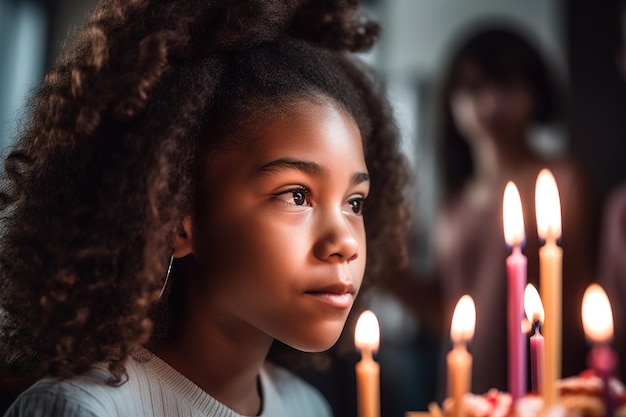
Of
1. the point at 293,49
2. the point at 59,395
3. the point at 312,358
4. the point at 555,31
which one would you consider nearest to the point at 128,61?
the point at 293,49

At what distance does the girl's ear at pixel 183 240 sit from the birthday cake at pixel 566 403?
1.03ft

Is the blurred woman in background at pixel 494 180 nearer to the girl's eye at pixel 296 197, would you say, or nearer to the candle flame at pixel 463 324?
the girl's eye at pixel 296 197

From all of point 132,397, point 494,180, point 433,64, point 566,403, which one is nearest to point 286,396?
point 132,397

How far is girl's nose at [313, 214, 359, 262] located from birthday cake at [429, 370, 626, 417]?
0.58ft

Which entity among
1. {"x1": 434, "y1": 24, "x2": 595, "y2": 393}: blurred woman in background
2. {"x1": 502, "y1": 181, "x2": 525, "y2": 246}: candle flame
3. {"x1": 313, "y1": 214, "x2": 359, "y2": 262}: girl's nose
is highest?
{"x1": 434, "y1": 24, "x2": 595, "y2": 393}: blurred woman in background

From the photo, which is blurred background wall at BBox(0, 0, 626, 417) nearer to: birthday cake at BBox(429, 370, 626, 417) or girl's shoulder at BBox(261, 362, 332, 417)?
girl's shoulder at BBox(261, 362, 332, 417)

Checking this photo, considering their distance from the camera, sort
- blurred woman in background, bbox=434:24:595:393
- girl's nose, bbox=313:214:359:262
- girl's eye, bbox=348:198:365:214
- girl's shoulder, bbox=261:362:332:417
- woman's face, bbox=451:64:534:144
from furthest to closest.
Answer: woman's face, bbox=451:64:534:144 < blurred woman in background, bbox=434:24:595:393 < girl's shoulder, bbox=261:362:332:417 < girl's eye, bbox=348:198:365:214 < girl's nose, bbox=313:214:359:262

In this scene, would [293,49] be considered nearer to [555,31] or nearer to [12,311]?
[12,311]

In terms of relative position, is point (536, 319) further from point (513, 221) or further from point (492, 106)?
point (492, 106)

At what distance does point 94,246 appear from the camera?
718 mm

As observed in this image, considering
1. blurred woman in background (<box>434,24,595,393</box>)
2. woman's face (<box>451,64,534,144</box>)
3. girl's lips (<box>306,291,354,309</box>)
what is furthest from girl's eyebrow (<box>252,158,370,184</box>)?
woman's face (<box>451,64,534,144</box>)

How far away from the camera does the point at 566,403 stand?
0.56 metres

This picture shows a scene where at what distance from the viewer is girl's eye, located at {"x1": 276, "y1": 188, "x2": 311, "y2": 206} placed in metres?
0.76

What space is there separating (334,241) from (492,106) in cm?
119
